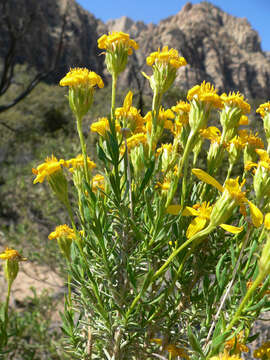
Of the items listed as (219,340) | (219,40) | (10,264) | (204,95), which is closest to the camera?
(219,340)

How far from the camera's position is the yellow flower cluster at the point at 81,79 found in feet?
2.92

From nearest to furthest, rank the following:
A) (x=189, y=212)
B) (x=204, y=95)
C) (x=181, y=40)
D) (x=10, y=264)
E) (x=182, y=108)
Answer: (x=189, y=212), (x=204, y=95), (x=182, y=108), (x=10, y=264), (x=181, y=40)

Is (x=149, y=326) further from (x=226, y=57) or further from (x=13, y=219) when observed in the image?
(x=226, y=57)

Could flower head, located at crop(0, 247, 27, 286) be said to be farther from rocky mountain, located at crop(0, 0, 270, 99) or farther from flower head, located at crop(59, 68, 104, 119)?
rocky mountain, located at crop(0, 0, 270, 99)

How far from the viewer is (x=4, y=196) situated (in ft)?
28.4

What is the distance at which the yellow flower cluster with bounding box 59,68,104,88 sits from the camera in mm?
891

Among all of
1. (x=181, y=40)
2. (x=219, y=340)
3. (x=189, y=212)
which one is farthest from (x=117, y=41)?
(x=181, y=40)

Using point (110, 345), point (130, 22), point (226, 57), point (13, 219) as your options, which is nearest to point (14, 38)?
point (13, 219)

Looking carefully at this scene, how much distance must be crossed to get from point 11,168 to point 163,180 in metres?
9.22

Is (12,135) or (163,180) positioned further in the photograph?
(12,135)

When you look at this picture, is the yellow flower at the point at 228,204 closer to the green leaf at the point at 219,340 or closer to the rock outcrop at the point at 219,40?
the green leaf at the point at 219,340

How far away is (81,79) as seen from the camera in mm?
902

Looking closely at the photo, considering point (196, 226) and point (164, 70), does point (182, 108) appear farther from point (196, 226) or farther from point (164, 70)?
point (196, 226)

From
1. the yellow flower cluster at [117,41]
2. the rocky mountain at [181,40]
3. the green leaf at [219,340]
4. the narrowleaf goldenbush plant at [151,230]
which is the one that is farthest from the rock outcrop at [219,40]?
the green leaf at [219,340]
